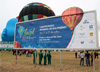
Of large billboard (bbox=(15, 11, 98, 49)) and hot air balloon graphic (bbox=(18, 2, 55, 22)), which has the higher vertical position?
hot air balloon graphic (bbox=(18, 2, 55, 22))

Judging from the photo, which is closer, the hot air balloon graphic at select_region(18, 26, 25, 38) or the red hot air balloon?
the red hot air balloon

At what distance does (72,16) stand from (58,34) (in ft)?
6.43

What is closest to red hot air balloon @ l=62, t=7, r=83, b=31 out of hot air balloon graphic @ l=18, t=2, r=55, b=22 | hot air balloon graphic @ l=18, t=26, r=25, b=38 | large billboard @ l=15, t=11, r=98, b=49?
large billboard @ l=15, t=11, r=98, b=49

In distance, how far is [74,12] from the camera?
920cm

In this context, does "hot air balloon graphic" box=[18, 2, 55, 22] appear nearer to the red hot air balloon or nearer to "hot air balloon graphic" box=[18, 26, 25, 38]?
"hot air balloon graphic" box=[18, 26, 25, 38]

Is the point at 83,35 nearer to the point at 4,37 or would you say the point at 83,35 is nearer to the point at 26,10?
the point at 26,10

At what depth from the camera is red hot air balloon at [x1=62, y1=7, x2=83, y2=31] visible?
9.00 m

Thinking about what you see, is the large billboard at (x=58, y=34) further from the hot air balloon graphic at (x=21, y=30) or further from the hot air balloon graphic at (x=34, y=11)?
the hot air balloon graphic at (x=34, y=11)

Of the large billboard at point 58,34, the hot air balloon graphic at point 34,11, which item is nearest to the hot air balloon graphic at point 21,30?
the large billboard at point 58,34

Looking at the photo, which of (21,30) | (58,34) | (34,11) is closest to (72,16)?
(58,34)

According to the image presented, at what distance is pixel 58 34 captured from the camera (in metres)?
9.91

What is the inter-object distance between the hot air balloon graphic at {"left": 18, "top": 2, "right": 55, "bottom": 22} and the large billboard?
14521 mm

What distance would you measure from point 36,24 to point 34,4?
60.0 feet

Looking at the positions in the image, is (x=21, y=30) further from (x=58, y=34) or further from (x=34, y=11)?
(x=34, y=11)
